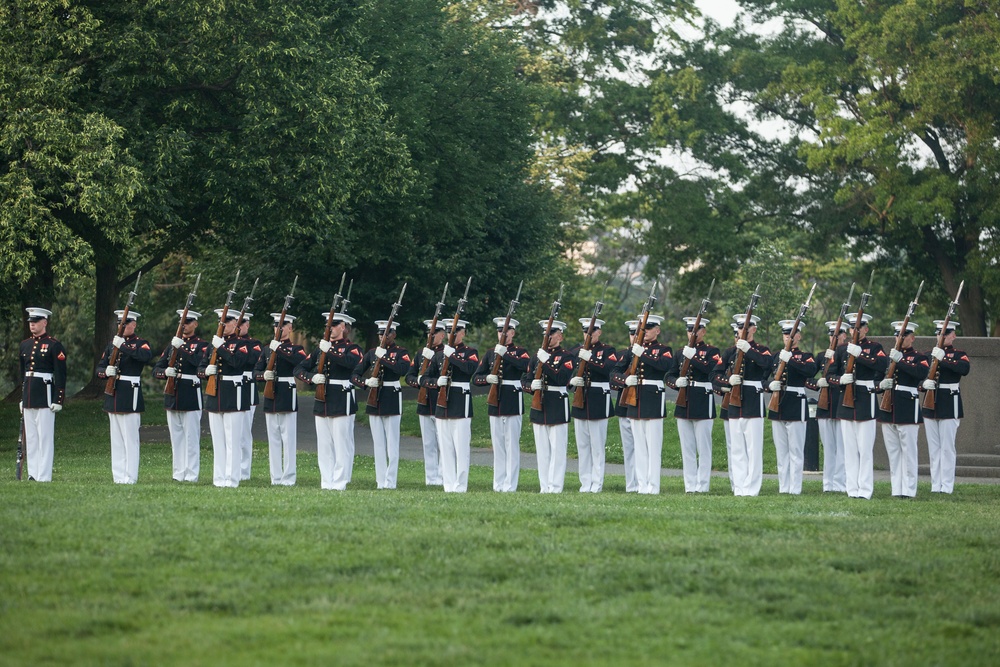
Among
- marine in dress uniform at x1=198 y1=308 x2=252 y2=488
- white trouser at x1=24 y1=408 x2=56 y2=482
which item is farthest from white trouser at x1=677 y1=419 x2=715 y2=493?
white trouser at x1=24 y1=408 x2=56 y2=482

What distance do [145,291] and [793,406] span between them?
88.9 ft

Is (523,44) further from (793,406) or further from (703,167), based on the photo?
(793,406)

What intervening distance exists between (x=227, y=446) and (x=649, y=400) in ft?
17.6

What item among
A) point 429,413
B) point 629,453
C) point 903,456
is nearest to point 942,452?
point 903,456

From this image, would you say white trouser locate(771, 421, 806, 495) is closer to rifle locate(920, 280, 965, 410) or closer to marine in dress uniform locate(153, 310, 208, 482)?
rifle locate(920, 280, 965, 410)

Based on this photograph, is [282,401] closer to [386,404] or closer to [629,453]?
[386,404]

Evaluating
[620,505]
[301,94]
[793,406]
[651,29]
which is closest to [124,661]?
[620,505]

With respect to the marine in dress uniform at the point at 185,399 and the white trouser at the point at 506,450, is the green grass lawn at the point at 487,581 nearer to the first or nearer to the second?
the white trouser at the point at 506,450

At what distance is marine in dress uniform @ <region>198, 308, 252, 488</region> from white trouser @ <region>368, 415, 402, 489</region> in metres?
1.72

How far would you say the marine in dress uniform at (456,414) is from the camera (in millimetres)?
16875

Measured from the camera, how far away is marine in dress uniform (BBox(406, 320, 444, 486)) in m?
17.4

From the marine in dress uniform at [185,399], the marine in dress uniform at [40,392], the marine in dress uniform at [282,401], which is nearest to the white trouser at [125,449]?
the marine in dress uniform at [185,399]

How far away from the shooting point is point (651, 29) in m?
46.9

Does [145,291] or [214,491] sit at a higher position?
[145,291]
